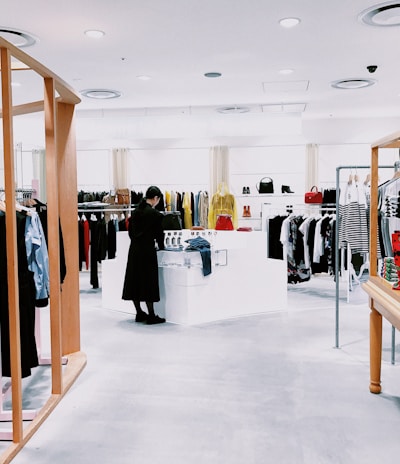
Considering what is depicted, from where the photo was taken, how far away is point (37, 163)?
37.6 ft

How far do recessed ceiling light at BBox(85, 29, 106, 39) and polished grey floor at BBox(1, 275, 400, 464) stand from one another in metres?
3.19

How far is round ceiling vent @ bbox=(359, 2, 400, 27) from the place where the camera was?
4973 millimetres

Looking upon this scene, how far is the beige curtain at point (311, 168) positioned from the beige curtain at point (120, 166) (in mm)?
3819

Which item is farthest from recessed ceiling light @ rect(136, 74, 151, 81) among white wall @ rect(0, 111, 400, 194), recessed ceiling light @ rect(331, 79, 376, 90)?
→ recessed ceiling light @ rect(331, 79, 376, 90)

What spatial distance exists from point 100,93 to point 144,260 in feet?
13.2

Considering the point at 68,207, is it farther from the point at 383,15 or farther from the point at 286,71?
the point at 286,71

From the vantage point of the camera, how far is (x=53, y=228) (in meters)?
3.61

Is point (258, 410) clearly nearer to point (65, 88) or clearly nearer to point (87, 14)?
point (65, 88)

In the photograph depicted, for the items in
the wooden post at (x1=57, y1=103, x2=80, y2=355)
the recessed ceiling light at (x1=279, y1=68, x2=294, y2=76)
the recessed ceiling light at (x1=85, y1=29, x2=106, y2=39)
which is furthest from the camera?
the recessed ceiling light at (x1=279, y1=68, x2=294, y2=76)

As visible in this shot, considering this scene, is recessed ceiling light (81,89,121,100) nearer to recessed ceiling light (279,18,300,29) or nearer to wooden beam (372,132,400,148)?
recessed ceiling light (279,18,300,29)

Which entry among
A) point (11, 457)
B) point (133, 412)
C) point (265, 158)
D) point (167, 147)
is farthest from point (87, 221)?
point (11, 457)

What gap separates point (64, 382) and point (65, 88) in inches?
85.1

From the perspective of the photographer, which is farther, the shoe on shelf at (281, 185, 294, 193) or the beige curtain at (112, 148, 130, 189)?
the beige curtain at (112, 148, 130, 189)

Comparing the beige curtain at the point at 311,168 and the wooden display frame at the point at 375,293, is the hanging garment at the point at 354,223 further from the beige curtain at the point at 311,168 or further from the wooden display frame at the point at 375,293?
the beige curtain at the point at 311,168
